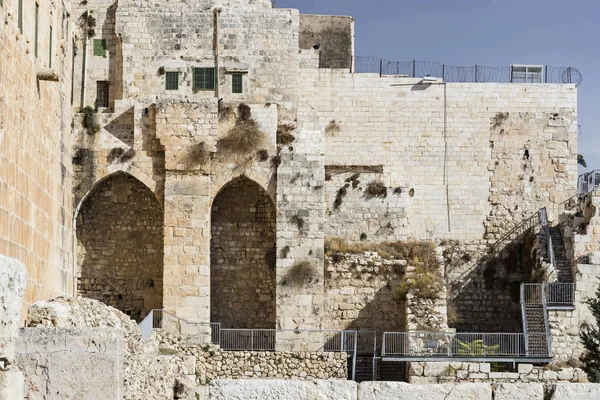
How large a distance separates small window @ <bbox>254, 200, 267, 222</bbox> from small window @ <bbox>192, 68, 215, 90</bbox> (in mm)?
3322

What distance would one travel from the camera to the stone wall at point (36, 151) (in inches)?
773

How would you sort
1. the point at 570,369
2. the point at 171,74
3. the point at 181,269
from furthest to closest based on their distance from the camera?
the point at 171,74 → the point at 181,269 → the point at 570,369

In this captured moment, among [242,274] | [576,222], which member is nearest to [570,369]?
[576,222]

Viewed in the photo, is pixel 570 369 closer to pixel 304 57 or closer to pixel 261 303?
pixel 261 303

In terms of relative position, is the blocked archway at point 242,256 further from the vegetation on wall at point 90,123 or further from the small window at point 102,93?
the small window at point 102,93

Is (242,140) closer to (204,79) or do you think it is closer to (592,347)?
(204,79)

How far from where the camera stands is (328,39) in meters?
31.6

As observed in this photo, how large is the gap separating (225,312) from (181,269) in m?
2.22

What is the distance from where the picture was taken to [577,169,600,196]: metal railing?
29.1 metres

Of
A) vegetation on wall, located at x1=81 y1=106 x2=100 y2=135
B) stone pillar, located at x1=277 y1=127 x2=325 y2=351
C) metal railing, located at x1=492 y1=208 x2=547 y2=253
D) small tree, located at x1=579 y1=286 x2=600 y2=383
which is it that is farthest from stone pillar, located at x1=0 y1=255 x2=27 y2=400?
metal railing, located at x1=492 y1=208 x2=547 y2=253

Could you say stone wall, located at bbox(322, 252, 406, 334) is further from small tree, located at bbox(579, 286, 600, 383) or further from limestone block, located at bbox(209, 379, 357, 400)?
limestone block, located at bbox(209, 379, 357, 400)

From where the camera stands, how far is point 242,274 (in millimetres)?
28844

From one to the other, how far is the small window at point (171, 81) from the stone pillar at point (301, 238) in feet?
11.5

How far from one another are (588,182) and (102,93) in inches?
516
